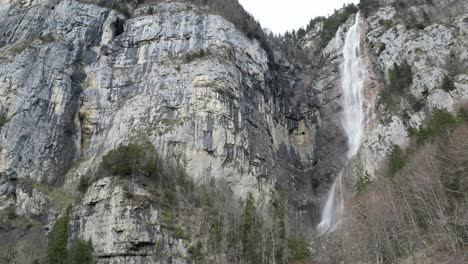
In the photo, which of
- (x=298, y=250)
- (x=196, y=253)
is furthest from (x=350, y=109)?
(x=196, y=253)

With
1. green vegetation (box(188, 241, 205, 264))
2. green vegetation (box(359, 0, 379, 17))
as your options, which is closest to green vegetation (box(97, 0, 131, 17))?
green vegetation (box(359, 0, 379, 17))

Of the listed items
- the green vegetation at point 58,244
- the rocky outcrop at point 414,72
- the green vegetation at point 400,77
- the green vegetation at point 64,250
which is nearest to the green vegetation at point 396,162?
the rocky outcrop at point 414,72

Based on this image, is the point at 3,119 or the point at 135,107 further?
the point at 135,107

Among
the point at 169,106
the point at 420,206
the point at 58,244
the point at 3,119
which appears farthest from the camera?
the point at 169,106

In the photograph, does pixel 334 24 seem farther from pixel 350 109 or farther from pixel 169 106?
pixel 169 106

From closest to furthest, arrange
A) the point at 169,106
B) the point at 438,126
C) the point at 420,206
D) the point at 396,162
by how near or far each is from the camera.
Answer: the point at 420,206 < the point at 438,126 < the point at 396,162 < the point at 169,106

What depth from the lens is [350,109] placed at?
214ft

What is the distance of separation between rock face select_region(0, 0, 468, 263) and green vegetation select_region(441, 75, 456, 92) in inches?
17.2

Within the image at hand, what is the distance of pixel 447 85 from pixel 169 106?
110ft

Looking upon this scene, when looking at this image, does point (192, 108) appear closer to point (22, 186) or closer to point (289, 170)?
point (289, 170)

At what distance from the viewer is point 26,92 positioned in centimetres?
5550

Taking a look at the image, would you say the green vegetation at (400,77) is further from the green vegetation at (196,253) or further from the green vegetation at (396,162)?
the green vegetation at (196,253)

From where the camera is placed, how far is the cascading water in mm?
55531

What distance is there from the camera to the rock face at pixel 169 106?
47594 mm
